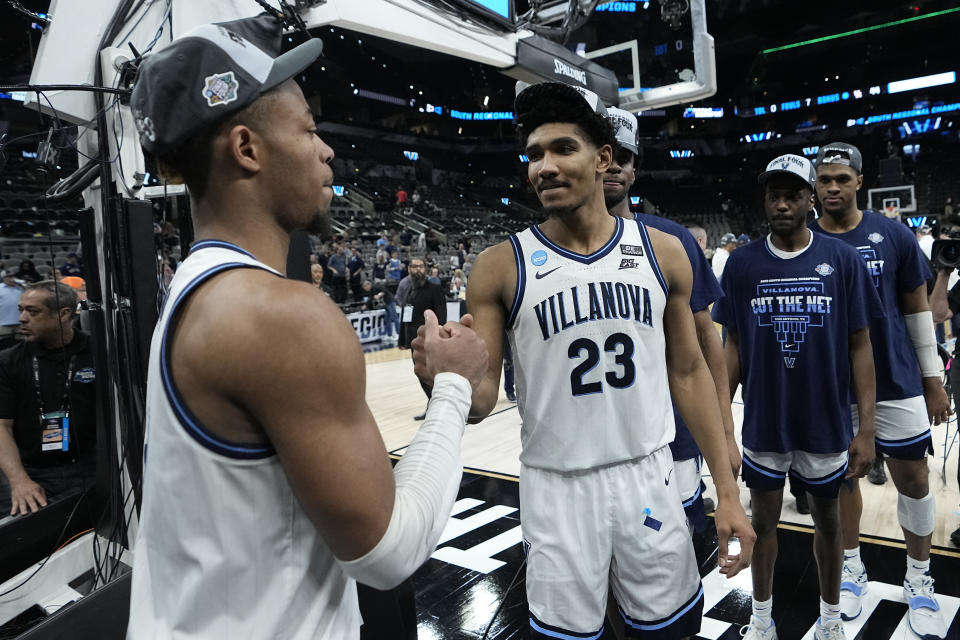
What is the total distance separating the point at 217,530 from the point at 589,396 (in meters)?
1.12

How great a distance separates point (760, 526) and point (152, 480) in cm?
236

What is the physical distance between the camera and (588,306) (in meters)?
1.84

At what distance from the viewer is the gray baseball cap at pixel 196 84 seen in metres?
0.97

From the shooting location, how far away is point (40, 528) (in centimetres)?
345

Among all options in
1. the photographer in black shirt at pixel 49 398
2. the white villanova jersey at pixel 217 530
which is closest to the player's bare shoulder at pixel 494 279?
the white villanova jersey at pixel 217 530

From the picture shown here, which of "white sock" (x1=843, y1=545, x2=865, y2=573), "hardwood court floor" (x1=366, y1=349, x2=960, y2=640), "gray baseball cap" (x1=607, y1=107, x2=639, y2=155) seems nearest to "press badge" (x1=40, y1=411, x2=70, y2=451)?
"hardwood court floor" (x1=366, y1=349, x2=960, y2=640)

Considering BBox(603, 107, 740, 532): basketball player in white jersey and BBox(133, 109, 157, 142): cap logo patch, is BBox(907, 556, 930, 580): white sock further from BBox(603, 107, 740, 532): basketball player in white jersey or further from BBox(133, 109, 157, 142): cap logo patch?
BBox(133, 109, 157, 142): cap logo patch

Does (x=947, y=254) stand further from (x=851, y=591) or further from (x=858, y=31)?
(x=858, y=31)

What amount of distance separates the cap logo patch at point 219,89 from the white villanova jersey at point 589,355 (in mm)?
1030

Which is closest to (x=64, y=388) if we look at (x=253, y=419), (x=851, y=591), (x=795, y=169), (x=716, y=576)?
(x=253, y=419)

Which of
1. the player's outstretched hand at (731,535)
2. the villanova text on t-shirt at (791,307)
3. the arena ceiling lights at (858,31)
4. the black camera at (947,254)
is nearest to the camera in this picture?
the player's outstretched hand at (731,535)

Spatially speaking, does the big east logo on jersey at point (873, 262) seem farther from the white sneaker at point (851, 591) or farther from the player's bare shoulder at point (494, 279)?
the player's bare shoulder at point (494, 279)

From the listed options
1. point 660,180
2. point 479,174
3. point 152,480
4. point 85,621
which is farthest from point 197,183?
point 660,180

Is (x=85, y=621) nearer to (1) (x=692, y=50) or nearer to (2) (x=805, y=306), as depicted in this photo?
(2) (x=805, y=306)
